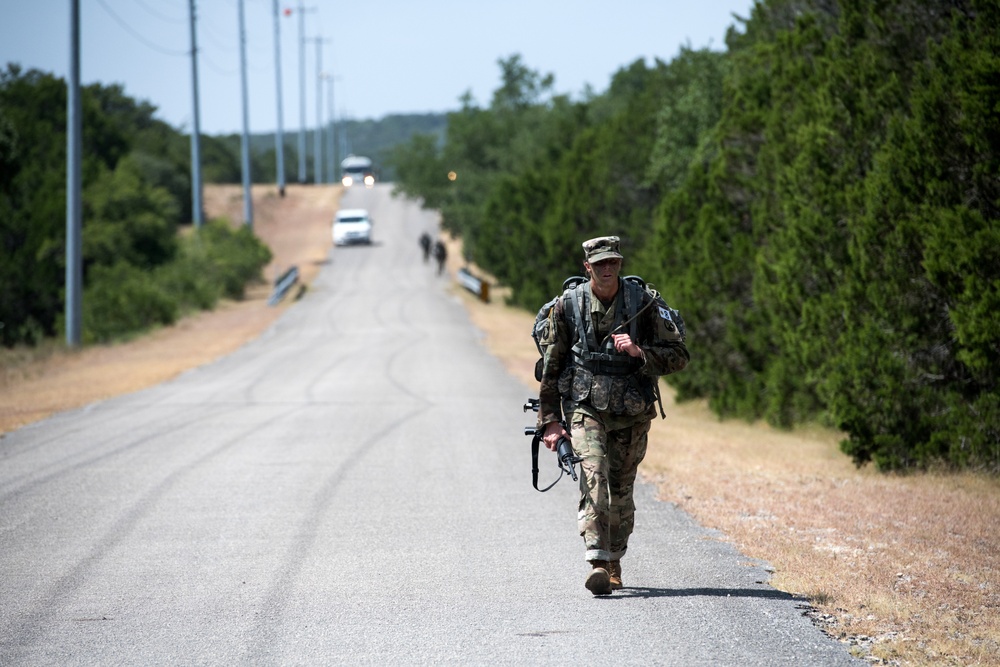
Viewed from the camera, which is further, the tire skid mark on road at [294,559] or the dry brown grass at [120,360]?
the dry brown grass at [120,360]

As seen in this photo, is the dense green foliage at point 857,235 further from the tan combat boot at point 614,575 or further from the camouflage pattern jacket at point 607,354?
the tan combat boot at point 614,575

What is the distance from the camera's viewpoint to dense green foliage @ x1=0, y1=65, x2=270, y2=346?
41625 millimetres

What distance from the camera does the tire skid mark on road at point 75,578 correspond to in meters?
5.90

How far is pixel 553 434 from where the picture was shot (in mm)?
6875

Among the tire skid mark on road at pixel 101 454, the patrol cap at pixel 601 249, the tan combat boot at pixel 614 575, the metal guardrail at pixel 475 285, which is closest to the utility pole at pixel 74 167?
the tire skid mark on road at pixel 101 454

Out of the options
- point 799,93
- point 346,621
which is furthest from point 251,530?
point 799,93

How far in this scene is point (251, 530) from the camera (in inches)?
343

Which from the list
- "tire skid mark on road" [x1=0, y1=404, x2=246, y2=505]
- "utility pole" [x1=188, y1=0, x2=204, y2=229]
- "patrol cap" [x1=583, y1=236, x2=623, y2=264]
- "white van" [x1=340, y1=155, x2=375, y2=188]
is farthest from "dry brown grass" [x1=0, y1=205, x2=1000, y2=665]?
"white van" [x1=340, y1=155, x2=375, y2=188]

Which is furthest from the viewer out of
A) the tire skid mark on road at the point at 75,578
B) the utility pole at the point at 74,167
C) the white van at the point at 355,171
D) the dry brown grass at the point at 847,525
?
the white van at the point at 355,171

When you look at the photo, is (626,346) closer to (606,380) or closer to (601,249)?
(606,380)

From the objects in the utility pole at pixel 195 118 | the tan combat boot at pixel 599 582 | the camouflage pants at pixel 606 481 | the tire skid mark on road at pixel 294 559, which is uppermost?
the utility pole at pixel 195 118

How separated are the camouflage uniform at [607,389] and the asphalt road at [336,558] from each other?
480 mm

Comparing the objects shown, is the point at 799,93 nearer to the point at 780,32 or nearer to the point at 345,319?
the point at 780,32

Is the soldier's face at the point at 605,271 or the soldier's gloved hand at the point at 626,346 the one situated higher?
the soldier's face at the point at 605,271
